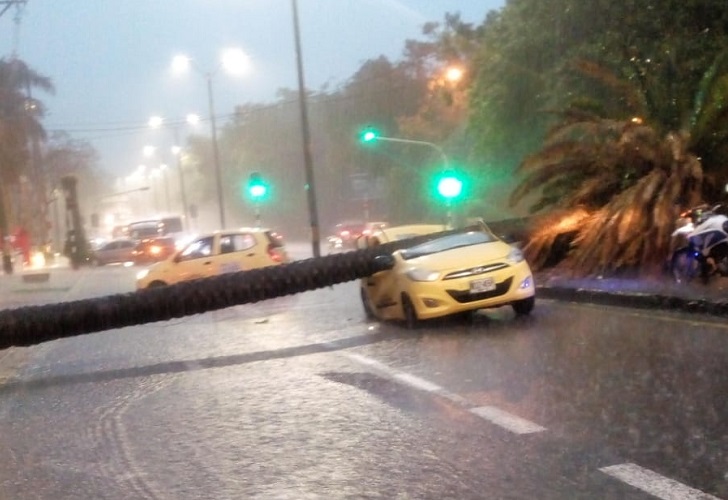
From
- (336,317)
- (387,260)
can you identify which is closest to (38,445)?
(387,260)

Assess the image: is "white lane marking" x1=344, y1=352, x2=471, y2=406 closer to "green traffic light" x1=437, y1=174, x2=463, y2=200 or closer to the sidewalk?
the sidewalk

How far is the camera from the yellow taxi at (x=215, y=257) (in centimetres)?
2250

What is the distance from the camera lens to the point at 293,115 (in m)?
78.4

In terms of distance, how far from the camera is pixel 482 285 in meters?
13.9

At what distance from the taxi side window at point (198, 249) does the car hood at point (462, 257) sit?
8.88 m

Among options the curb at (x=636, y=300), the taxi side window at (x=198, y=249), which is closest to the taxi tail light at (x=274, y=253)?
the taxi side window at (x=198, y=249)

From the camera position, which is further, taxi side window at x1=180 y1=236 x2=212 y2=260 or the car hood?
taxi side window at x1=180 y1=236 x2=212 y2=260

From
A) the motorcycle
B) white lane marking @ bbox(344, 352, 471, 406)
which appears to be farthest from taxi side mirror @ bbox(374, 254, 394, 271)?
the motorcycle

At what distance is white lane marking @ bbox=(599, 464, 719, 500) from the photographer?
5924mm

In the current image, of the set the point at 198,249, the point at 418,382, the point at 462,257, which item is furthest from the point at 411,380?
the point at 198,249

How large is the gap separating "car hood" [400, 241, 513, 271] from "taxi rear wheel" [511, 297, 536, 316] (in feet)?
2.26

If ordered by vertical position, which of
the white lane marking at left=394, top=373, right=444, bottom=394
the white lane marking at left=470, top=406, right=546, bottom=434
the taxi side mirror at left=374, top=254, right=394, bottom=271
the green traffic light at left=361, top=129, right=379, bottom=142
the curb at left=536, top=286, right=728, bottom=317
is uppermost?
the green traffic light at left=361, top=129, right=379, bottom=142

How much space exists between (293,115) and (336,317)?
204ft

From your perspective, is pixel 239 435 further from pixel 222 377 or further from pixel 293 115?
pixel 293 115
